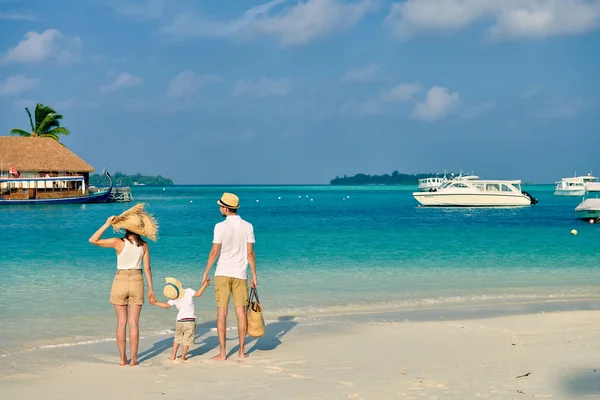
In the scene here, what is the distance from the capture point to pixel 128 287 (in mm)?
6523

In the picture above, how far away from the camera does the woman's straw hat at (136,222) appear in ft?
21.0

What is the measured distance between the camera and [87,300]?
12.0 metres

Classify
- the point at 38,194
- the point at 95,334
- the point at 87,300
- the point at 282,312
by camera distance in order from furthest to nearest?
the point at 38,194, the point at 87,300, the point at 282,312, the point at 95,334

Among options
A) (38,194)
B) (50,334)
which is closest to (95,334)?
(50,334)

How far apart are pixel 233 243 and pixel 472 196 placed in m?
52.0

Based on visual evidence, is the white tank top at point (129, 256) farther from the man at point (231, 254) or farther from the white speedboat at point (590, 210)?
the white speedboat at point (590, 210)

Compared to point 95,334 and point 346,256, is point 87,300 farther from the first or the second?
point 346,256

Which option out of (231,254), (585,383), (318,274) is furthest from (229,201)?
(318,274)

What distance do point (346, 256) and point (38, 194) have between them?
46.7 meters

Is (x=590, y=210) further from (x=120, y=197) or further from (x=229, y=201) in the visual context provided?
(x=120, y=197)

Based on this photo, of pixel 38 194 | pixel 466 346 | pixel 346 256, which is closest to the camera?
pixel 466 346

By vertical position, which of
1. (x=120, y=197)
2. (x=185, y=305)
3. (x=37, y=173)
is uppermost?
(x=37, y=173)

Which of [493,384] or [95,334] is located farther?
[95,334]

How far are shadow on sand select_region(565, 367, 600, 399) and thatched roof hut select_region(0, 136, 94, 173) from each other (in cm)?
5981
